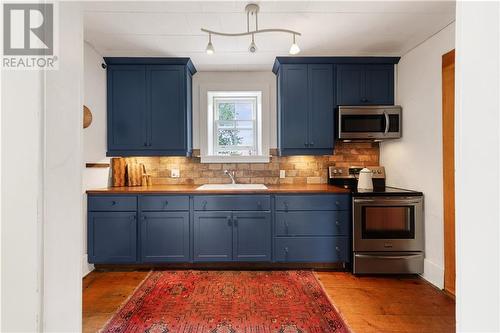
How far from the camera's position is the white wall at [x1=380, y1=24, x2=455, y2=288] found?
2.65 meters

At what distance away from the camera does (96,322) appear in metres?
2.12

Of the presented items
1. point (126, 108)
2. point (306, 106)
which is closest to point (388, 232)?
point (306, 106)

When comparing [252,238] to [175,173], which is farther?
[175,173]

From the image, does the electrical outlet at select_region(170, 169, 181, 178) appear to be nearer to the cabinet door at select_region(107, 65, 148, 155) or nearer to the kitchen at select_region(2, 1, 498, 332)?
the kitchen at select_region(2, 1, 498, 332)

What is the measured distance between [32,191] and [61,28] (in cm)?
40

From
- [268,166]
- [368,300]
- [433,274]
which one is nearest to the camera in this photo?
[368,300]

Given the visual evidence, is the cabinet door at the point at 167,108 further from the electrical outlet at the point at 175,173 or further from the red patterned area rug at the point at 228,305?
the red patterned area rug at the point at 228,305

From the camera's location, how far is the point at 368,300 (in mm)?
2443

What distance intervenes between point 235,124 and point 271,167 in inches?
29.7

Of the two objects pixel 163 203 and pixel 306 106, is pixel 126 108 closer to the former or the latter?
pixel 163 203

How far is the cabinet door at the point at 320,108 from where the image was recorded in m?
3.30

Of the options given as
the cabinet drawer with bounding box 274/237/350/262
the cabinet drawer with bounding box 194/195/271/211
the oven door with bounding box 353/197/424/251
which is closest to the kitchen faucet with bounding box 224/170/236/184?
the cabinet drawer with bounding box 194/195/271/211
